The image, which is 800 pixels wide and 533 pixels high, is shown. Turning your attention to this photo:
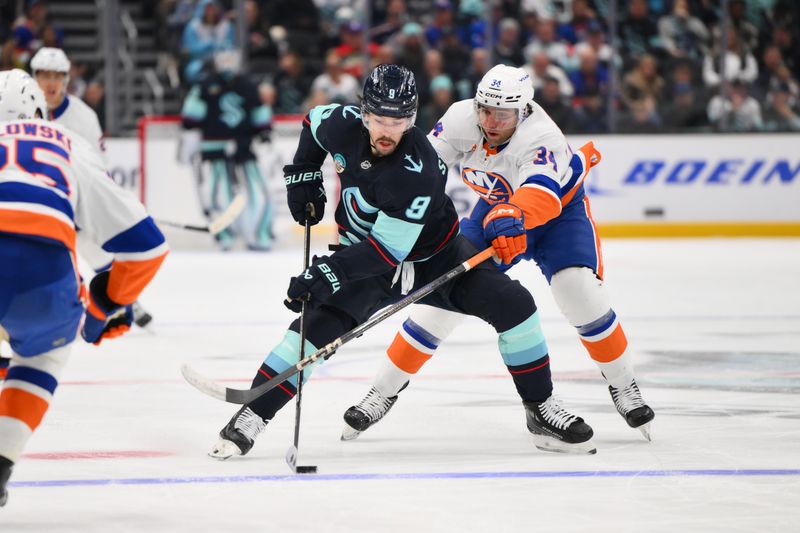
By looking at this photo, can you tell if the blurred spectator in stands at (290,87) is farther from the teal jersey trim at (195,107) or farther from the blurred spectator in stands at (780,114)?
the blurred spectator in stands at (780,114)

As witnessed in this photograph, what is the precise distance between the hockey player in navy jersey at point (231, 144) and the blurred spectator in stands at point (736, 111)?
3419mm

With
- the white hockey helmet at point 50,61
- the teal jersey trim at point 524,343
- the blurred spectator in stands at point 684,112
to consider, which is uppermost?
the teal jersey trim at point 524,343

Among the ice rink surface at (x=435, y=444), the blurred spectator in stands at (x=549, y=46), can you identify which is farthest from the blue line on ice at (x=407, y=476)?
the blurred spectator in stands at (x=549, y=46)

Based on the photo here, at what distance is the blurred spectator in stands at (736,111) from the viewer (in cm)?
997

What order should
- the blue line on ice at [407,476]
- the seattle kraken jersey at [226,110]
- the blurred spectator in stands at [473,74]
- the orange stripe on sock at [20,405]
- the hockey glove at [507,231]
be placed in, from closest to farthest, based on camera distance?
1. the orange stripe on sock at [20,405]
2. the blue line on ice at [407,476]
3. the hockey glove at [507,231]
4. the seattle kraken jersey at [226,110]
5. the blurred spectator in stands at [473,74]

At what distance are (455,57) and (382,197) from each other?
716 cm

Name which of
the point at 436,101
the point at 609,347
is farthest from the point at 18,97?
the point at 436,101

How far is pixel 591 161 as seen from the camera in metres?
3.95

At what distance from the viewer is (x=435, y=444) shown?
3654mm

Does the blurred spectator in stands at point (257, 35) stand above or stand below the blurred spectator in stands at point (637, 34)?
below

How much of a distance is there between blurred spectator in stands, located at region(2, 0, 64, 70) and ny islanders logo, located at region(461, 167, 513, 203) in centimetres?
724

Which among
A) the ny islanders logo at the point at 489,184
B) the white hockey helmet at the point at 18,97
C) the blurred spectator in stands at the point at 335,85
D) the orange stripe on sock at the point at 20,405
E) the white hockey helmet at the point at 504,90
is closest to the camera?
the orange stripe on sock at the point at 20,405

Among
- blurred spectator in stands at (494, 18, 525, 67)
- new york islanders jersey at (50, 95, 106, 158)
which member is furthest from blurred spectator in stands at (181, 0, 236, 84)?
new york islanders jersey at (50, 95, 106, 158)

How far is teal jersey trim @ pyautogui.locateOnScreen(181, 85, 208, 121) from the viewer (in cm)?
982
